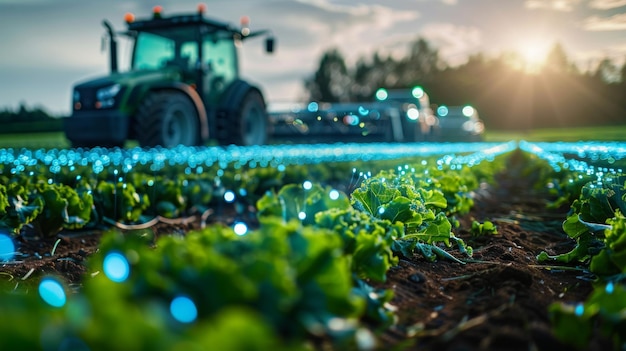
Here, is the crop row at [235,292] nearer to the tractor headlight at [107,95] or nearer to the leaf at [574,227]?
the leaf at [574,227]

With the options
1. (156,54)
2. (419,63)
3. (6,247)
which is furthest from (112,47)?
(419,63)

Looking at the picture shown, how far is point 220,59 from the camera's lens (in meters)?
13.5

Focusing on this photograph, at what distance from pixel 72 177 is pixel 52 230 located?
5.45 ft

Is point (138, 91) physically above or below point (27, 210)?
above

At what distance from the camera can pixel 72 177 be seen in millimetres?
6816

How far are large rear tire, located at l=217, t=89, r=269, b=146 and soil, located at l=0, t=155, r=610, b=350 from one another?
777 centimetres

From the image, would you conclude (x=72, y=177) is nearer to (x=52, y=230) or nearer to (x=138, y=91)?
(x=52, y=230)

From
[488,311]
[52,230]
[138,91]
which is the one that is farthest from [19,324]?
[138,91]

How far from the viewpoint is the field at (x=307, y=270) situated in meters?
1.43

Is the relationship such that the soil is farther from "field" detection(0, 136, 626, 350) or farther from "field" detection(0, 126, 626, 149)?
"field" detection(0, 126, 626, 149)

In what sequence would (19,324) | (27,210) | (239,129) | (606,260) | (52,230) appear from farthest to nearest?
(239,129) < (52,230) < (27,210) < (606,260) < (19,324)

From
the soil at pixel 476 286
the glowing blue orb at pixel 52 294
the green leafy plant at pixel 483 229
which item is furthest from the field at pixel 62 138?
the glowing blue orb at pixel 52 294

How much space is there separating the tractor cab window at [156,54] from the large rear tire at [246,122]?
136cm

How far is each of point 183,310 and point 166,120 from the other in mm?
9860
